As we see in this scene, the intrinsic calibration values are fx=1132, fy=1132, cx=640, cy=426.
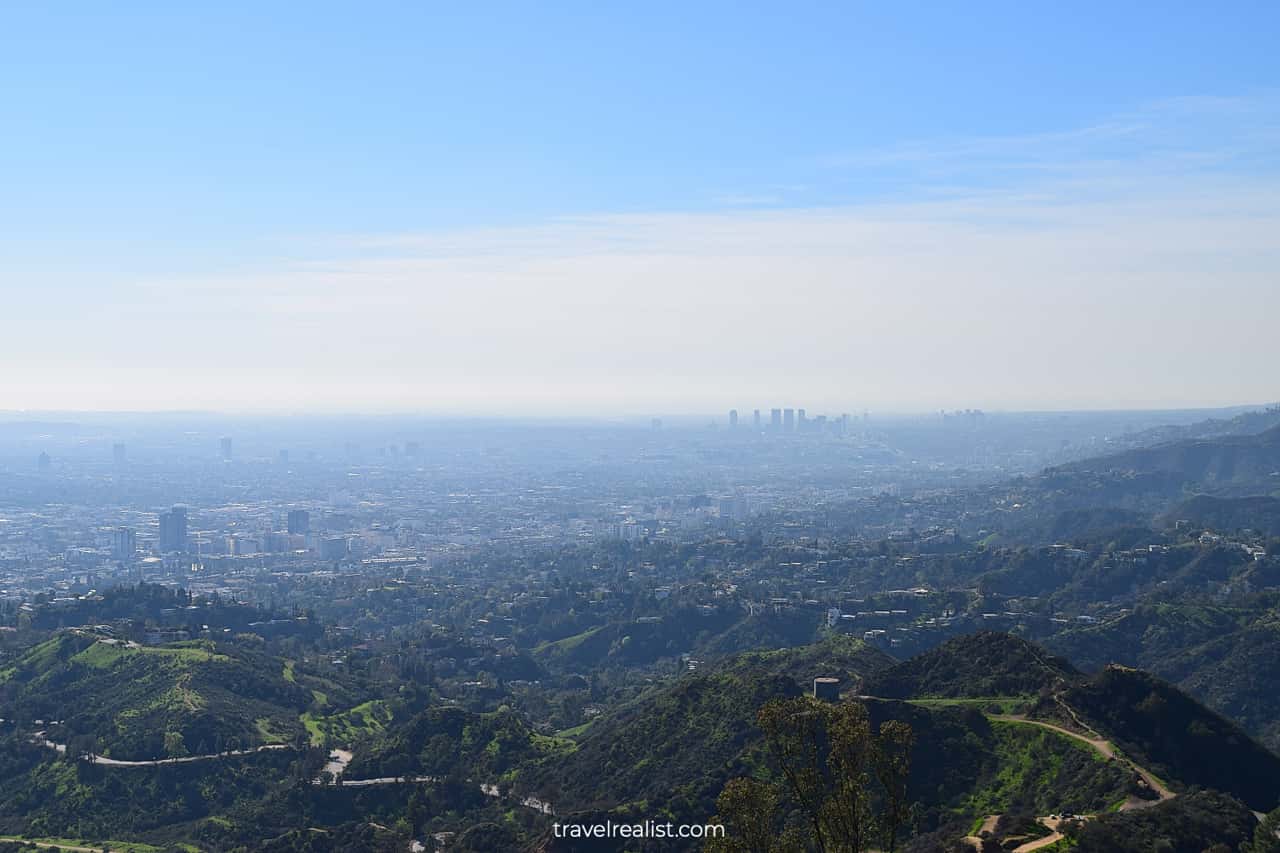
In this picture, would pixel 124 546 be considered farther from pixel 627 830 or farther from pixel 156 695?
pixel 627 830

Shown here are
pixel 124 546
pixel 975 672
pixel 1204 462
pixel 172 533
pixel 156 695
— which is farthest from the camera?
pixel 1204 462

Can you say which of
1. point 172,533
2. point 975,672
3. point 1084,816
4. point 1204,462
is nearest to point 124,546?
point 172,533

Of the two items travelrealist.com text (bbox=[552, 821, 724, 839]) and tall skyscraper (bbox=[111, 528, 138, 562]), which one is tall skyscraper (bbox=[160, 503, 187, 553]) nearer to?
tall skyscraper (bbox=[111, 528, 138, 562])

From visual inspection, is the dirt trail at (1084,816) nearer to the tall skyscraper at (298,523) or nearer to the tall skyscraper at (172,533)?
the tall skyscraper at (172,533)

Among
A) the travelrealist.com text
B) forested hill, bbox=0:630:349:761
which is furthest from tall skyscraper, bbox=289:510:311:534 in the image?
the travelrealist.com text

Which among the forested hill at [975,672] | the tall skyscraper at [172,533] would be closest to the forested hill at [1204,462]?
the forested hill at [975,672]

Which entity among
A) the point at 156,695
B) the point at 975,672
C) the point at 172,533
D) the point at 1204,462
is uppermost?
the point at 1204,462
